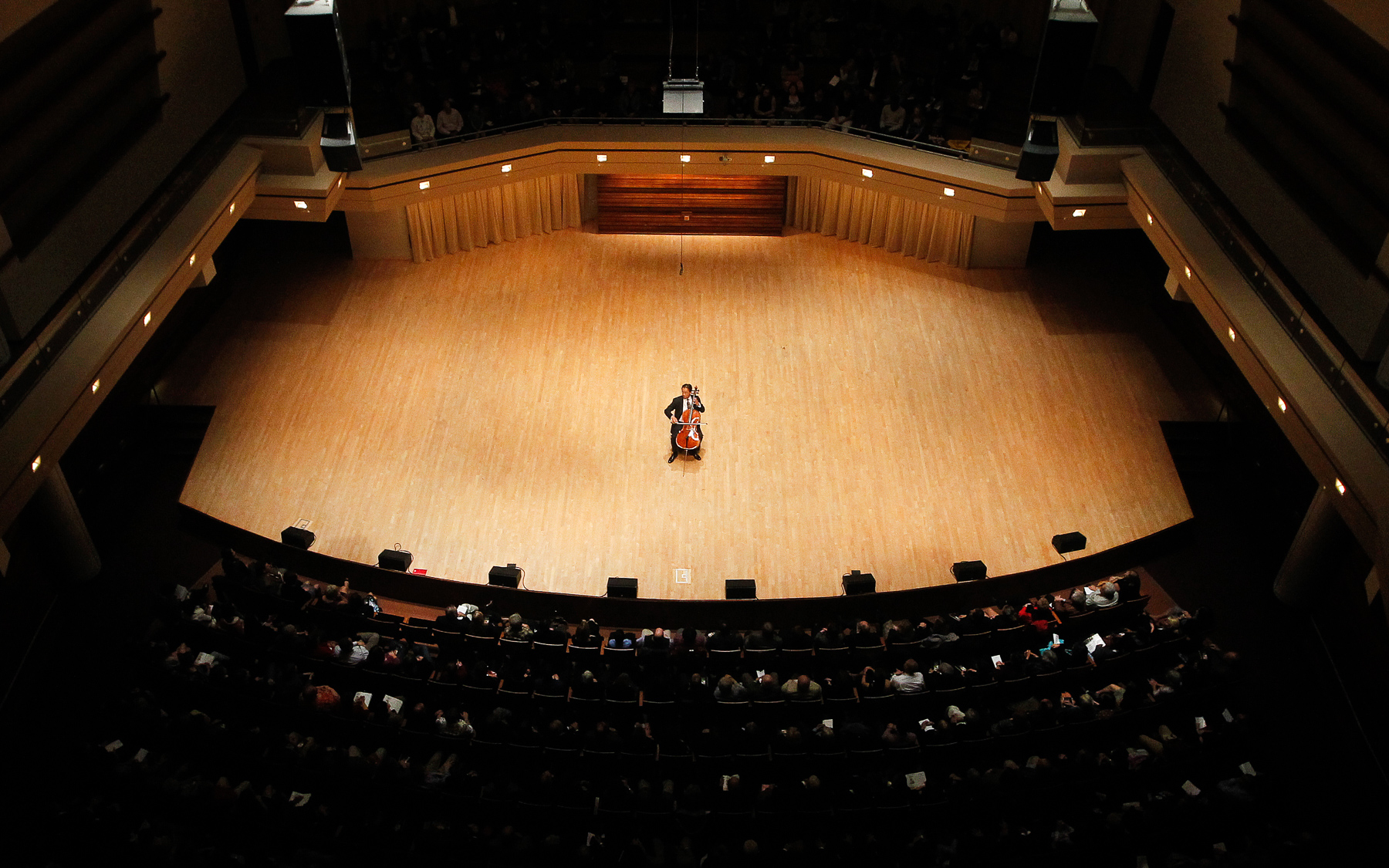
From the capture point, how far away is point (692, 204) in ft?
48.0

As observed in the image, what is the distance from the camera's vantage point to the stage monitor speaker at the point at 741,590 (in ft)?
32.1

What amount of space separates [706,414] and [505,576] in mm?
3134

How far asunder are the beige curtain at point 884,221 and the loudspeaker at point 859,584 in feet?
19.0

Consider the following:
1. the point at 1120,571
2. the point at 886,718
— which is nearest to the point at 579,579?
the point at 886,718

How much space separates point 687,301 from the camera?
44.0 ft

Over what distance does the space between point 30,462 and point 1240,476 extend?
11301 mm

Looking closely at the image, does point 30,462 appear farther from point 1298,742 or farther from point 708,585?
point 1298,742

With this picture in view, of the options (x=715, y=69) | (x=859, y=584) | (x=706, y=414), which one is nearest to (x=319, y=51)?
(x=706, y=414)

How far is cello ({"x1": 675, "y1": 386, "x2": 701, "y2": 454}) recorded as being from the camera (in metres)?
11.1

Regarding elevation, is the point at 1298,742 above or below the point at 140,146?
below

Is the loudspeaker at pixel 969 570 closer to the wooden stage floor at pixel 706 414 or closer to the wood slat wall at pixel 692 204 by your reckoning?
the wooden stage floor at pixel 706 414

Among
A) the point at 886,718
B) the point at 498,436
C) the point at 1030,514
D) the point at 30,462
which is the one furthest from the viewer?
the point at 498,436

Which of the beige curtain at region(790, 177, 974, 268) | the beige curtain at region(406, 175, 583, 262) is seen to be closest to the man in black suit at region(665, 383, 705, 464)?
the beige curtain at region(790, 177, 974, 268)

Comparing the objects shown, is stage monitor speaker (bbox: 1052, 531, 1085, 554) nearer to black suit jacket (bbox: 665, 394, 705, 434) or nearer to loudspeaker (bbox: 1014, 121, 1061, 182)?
loudspeaker (bbox: 1014, 121, 1061, 182)
